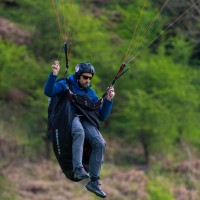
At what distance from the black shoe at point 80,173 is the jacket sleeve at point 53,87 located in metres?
0.92

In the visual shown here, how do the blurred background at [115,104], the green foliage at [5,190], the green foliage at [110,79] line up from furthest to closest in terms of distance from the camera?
the green foliage at [110,79] < the blurred background at [115,104] < the green foliage at [5,190]

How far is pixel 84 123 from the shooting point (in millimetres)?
8938

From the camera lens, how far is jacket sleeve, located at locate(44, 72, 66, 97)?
8.62 metres

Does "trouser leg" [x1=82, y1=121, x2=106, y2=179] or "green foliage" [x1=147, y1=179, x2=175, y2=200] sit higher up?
"trouser leg" [x1=82, y1=121, x2=106, y2=179]

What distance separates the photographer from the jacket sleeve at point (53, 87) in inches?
340

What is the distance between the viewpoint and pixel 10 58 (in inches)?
1051

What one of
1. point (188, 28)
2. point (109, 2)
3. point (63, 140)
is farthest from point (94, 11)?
point (63, 140)

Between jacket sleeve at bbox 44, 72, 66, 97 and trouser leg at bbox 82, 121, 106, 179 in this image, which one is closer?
jacket sleeve at bbox 44, 72, 66, 97

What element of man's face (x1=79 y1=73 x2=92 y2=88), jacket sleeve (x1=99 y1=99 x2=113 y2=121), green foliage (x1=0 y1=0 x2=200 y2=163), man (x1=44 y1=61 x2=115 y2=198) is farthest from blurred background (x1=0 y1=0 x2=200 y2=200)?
man's face (x1=79 y1=73 x2=92 y2=88)

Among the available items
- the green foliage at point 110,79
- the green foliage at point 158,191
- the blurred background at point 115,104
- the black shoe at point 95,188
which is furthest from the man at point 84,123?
the green foliage at point 110,79

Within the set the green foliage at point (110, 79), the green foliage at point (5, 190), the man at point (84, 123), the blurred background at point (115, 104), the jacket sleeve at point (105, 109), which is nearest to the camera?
the man at point (84, 123)

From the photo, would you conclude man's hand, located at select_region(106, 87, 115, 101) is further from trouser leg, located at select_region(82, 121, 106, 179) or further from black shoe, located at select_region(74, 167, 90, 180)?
black shoe, located at select_region(74, 167, 90, 180)

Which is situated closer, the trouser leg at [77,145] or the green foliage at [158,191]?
the trouser leg at [77,145]

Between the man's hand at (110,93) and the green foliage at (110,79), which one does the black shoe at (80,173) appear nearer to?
the man's hand at (110,93)
